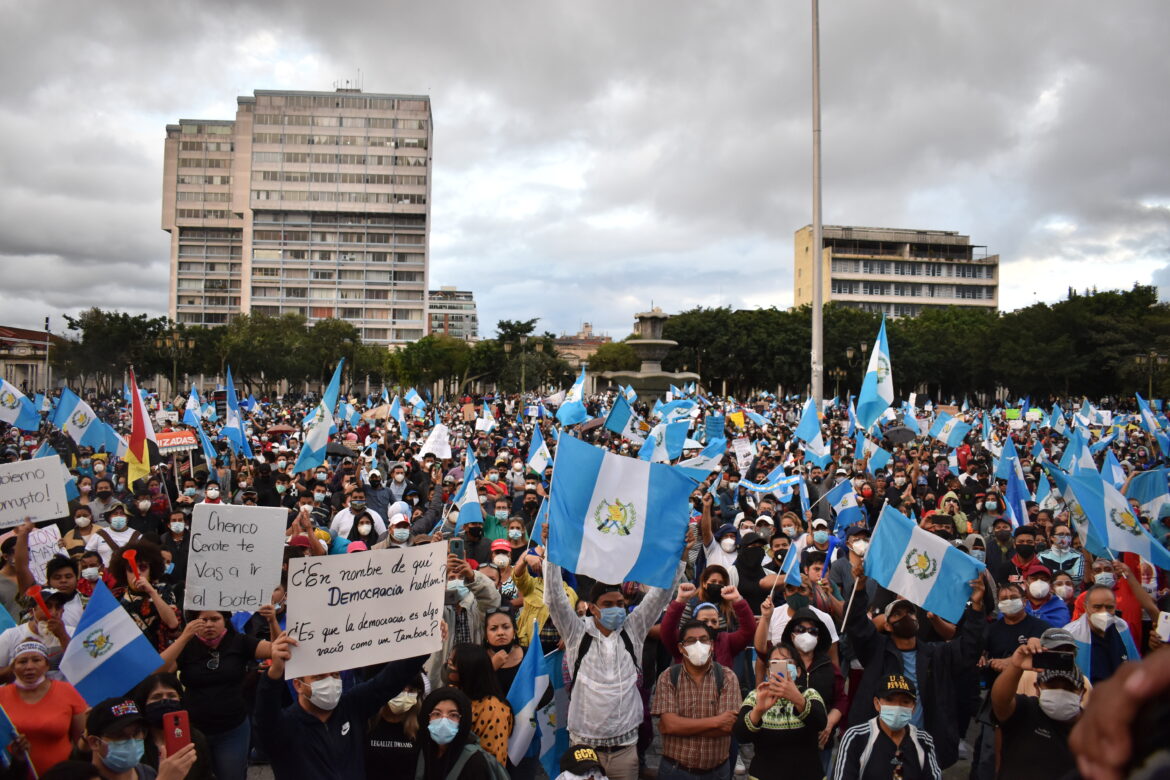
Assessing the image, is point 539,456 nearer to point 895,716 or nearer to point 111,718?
point 895,716

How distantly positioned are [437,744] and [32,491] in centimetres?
501

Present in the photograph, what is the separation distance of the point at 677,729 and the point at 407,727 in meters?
1.39

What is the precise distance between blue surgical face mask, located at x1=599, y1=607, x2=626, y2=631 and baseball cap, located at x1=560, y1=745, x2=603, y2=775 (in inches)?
34.0

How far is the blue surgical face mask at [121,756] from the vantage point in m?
3.66

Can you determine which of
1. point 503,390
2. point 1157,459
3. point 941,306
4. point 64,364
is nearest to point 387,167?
point 503,390

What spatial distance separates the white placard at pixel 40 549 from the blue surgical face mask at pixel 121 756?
12.7 feet

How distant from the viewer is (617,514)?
537 centimetres

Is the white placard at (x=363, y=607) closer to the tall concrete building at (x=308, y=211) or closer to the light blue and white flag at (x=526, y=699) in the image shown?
the light blue and white flag at (x=526, y=699)

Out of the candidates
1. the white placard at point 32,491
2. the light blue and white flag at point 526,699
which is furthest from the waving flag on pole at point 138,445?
the light blue and white flag at point 526,699

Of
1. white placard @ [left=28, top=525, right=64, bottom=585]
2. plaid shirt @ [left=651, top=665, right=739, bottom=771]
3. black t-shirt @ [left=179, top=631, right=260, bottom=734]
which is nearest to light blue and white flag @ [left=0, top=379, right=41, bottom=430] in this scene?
white placard @ [left=28, top=525, right=64, bottom=585]

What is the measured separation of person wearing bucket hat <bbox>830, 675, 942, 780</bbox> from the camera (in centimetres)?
430

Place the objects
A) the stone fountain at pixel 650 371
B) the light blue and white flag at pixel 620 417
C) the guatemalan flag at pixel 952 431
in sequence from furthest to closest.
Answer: the stone fountain at pixel 650 371, the guatemalan flag at pixel 952 431, the light blue and white flag at pixel 620 417

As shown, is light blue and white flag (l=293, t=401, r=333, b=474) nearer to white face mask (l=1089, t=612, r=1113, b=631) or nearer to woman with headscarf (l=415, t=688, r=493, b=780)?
woman with headscarf (l=415, t=688, r=493, b=780)

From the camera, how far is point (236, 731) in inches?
201
